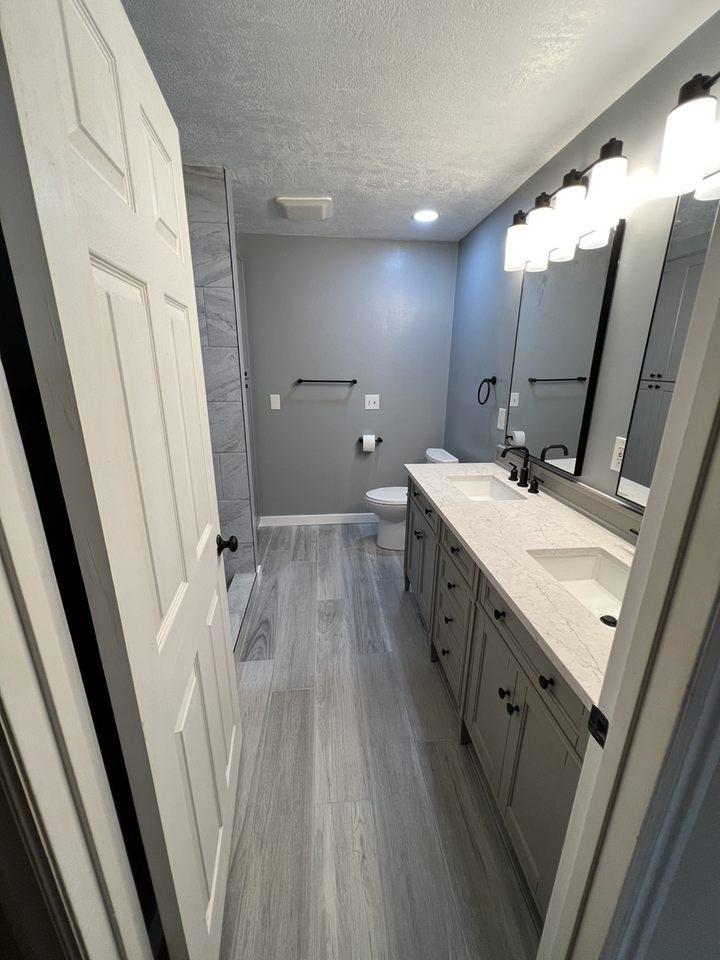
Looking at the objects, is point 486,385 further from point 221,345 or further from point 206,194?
point 206,194

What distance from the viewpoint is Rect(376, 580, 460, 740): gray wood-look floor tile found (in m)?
1.64

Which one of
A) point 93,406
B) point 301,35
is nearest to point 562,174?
point 301,35

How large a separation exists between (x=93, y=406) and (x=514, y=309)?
7.61ft

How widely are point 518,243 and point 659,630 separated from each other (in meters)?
2.06

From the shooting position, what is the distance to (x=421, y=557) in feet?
7.00

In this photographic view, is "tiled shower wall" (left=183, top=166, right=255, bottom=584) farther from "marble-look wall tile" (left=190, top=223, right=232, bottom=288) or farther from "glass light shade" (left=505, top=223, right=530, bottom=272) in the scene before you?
"glass light shade" (left=505, top=223, right=530, bottom=272)

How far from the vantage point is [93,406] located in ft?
1.65

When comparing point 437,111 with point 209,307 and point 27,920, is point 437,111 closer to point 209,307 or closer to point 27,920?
point 209,307

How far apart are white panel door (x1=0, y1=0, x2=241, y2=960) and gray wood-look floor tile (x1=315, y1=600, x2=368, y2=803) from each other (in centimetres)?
47

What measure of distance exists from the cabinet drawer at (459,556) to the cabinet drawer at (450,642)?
0.22 metres

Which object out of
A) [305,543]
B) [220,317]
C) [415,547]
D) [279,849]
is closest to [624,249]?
[415,547]

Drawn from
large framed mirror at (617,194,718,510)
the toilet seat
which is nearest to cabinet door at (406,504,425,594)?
the toilet seat

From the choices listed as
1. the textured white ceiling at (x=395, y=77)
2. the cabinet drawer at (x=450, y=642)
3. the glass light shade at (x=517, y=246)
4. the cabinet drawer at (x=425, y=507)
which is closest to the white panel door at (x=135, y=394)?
the textured white ceiling at (x=395, y=77)

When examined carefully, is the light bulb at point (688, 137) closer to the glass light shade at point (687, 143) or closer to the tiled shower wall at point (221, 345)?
the glass light shade at point (687, 143)
